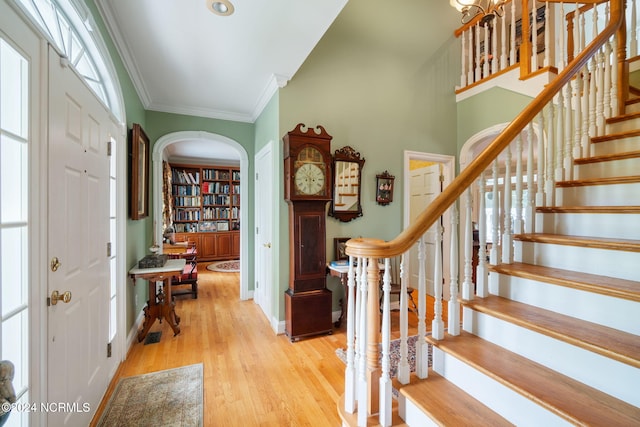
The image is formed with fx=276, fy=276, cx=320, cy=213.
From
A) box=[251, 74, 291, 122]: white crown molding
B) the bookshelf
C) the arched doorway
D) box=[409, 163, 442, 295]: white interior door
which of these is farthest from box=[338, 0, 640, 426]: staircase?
the bookshelf

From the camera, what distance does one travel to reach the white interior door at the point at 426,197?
411cm

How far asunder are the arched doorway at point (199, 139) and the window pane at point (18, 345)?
9.37 ft

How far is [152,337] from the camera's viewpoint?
2.88 meters

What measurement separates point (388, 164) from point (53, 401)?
342 centimetres

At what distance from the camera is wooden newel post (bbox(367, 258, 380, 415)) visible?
4.53ft

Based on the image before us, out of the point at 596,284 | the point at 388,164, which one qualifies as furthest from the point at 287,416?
the point at 388,164

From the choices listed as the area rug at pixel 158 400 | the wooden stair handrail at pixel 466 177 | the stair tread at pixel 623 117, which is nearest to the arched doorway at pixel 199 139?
the area rug at pixel 158 400

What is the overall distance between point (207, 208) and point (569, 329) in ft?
24.0

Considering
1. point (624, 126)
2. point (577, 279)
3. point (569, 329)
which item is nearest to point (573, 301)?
point (577, 279)

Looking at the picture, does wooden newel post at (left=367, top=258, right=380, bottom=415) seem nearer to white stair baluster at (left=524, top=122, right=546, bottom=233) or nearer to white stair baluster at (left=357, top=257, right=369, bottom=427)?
white stair baluster at (left=357, top=257, right=369, bottom=427)

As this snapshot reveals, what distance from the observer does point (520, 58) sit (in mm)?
3166

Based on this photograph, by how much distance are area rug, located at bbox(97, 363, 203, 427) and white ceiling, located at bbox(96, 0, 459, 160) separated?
106 inches

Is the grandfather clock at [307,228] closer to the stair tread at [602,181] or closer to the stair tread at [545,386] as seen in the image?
the stair tread at [545,386]

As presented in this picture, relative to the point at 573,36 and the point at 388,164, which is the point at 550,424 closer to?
the point at 388,164
